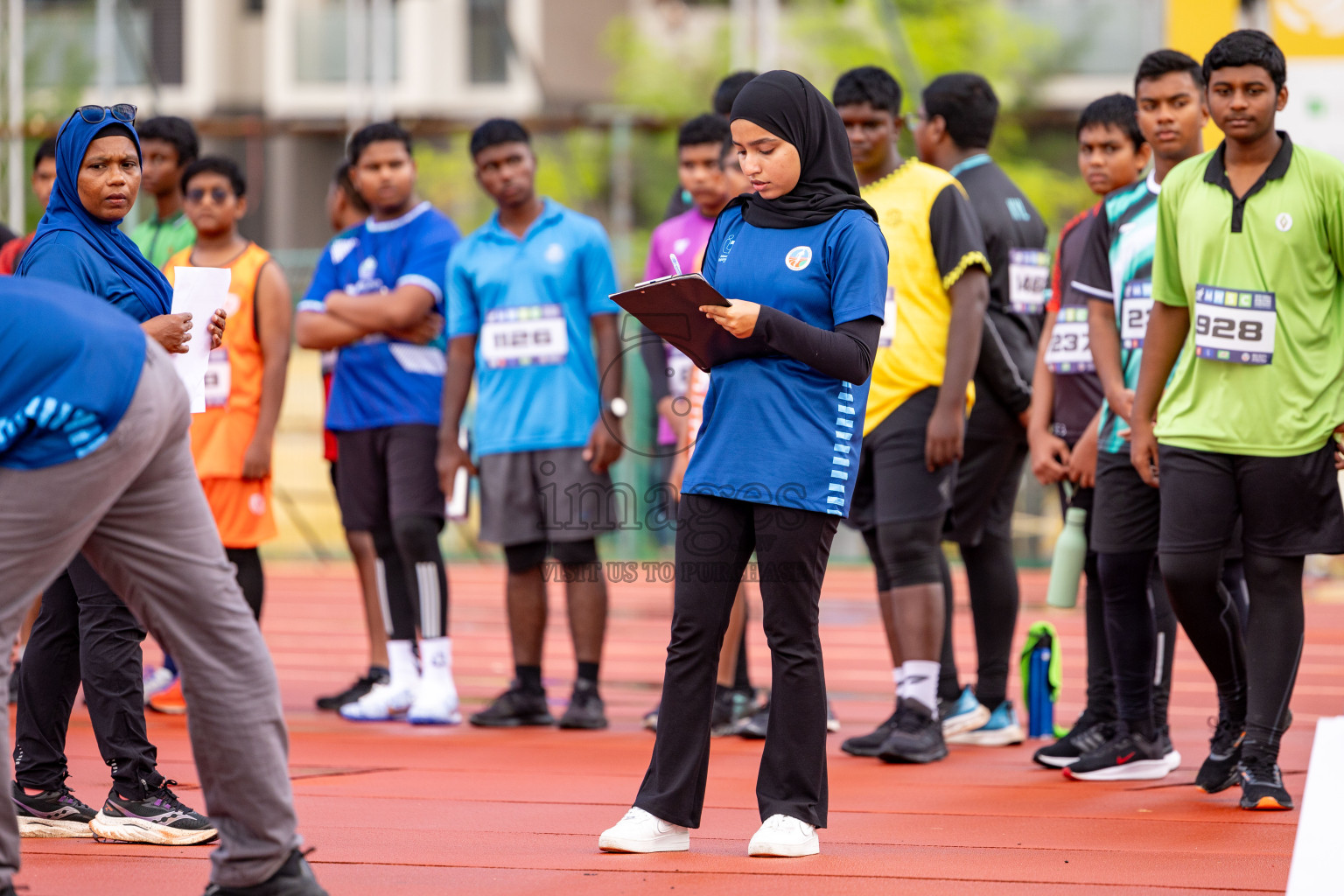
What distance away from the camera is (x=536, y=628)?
6867 millimetres

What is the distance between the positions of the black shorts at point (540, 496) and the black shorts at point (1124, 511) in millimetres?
2187

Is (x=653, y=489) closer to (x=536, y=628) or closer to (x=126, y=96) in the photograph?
(x=536, y=628)

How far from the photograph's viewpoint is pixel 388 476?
7.03m

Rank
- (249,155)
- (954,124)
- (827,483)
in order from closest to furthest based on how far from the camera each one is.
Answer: (827,483) < (954,124) < (249,155)

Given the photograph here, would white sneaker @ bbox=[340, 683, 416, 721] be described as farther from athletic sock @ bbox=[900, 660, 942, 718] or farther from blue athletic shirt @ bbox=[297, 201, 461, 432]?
athletic sock @ bbox=[900, 660, 942, 718]

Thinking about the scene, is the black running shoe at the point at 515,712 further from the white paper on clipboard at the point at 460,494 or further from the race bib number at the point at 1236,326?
the race bib number at the point at 1236,326

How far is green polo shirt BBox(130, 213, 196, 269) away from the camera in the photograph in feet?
23.5

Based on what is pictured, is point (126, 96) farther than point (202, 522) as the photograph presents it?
Yes

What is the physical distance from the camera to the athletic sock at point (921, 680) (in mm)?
5758

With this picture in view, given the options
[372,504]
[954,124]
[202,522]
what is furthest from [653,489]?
[202,522]

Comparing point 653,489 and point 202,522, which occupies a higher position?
point 202,522

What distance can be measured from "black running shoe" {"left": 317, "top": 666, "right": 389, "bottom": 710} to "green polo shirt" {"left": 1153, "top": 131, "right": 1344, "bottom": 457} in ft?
13.0

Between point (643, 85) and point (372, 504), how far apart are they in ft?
61.4

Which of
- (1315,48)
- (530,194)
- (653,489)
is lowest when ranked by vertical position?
(653,489)
